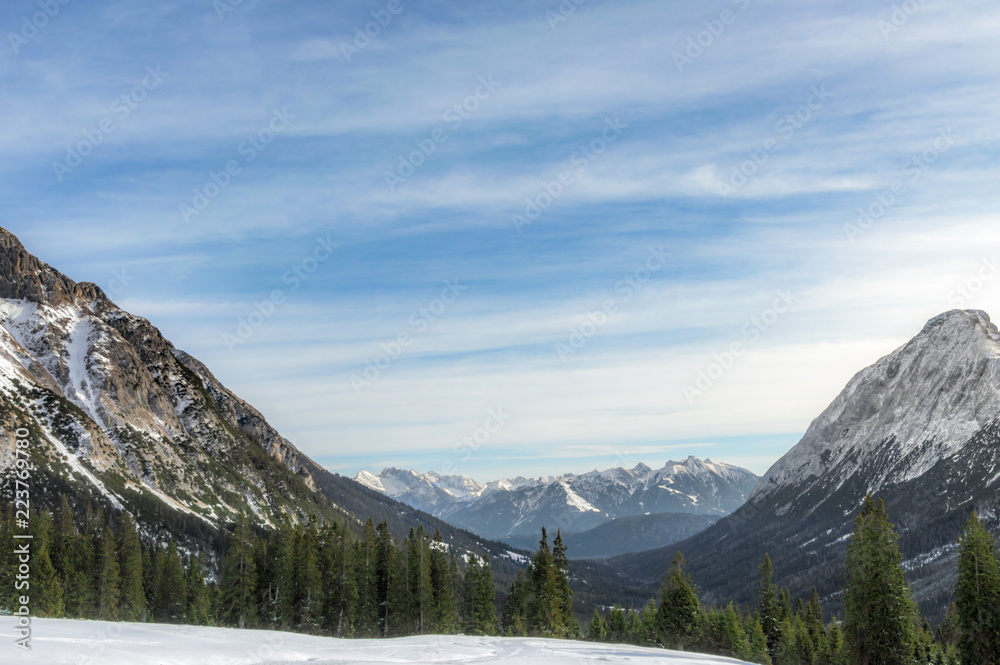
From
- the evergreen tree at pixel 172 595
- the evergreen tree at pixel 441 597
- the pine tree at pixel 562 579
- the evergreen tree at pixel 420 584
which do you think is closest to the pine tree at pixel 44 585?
the evergreen tree at pixel 172 595

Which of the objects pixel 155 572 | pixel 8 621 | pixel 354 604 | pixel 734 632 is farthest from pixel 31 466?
pixel 8 621

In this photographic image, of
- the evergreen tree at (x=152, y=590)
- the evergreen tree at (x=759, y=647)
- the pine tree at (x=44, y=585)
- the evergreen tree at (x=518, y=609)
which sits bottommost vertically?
the evergreen tree at (x=759, y=647)

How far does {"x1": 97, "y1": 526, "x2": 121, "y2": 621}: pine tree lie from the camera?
278 ft

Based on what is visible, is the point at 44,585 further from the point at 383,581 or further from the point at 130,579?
the point at 383,581

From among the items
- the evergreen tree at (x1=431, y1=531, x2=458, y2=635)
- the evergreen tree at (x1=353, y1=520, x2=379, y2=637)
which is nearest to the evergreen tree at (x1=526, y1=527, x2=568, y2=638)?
the evergreen tree at (x1=431, y1=531, x2=458, y2=635)

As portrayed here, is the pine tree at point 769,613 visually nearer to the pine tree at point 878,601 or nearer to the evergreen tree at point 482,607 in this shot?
the evergreen tree at point 482,607

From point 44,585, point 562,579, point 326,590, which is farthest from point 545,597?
point 44,585

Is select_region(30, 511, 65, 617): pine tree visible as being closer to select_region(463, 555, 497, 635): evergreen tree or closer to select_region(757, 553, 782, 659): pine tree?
select_region(463, 555, 497, 635): evergreen tree

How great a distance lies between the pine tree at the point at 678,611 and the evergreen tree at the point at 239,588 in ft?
151

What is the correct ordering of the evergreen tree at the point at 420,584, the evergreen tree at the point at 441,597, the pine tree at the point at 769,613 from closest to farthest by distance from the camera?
1. the evergreen tree at the point at 420,584
2. the evergreen tree at the point at 441,597
3. the pine tree at the point at 769,613

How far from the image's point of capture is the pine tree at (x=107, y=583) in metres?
84.8

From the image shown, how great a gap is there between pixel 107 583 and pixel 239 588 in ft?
53.1

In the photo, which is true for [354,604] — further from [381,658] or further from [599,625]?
[599,625]

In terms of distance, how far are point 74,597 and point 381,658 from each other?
68370 mm
